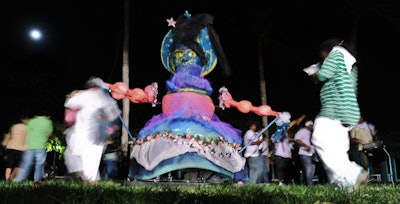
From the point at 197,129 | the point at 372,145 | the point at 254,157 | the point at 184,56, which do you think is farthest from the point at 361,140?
the point at 184,56

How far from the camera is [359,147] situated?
32.1ft

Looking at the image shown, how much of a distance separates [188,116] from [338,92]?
3634 millimetres

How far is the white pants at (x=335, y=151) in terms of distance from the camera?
5.20m

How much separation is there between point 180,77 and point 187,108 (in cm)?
70

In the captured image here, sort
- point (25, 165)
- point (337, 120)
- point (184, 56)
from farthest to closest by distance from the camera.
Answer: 1. point (184, 56)
2. point (25, 165)
3. point (337, 120)

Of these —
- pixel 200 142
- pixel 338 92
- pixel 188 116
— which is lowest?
pixel 200 142

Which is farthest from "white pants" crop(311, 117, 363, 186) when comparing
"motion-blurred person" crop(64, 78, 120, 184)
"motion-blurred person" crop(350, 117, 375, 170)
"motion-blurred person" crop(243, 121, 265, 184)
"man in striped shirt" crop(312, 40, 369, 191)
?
"motion-blurred person" crop(243, 121, 265, 184)

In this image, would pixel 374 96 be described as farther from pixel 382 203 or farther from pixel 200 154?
pixel 382 203

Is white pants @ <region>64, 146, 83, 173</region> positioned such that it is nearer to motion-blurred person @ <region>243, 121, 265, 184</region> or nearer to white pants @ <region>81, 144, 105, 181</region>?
white pants @ <region>81, 144, 105, 181</region>

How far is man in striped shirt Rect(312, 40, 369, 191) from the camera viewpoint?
522 centimetres

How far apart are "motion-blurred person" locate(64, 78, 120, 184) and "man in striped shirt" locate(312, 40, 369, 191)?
3507mm

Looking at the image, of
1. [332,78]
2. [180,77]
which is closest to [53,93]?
[180,77]

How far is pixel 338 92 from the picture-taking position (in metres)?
5.60

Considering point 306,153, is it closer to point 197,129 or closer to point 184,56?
point 197,129
